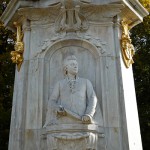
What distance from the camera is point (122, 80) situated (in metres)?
6.83

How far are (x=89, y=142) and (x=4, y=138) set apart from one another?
26.0 feet

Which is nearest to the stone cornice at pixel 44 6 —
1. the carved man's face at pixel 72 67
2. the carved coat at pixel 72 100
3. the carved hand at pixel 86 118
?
the carved man's face at pixel 72 67

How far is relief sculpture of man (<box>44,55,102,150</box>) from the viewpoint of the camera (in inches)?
238

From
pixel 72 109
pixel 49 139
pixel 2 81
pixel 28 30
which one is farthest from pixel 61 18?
pixel 2 81

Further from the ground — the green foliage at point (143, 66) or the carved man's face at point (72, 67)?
the green foliage at point (143, 66)

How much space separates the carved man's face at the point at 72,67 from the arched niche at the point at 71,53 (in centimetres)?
29

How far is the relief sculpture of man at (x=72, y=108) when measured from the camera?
19.8 feet

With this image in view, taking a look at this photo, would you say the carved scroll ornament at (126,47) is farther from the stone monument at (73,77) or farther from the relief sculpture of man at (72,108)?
the relief sculpture of man at (72,108)

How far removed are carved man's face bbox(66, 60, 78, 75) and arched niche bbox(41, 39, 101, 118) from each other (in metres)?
0.29

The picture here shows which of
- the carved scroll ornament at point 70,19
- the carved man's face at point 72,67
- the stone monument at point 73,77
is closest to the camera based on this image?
the stone monument at point 73,77

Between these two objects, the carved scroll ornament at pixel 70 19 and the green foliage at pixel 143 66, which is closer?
the carved scroll ornament at pixel 70 19

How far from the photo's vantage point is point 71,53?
7.19m

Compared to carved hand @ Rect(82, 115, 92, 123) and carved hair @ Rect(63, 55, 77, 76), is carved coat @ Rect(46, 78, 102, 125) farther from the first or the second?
carved hair @ Rect(63, 55, 77, 76)

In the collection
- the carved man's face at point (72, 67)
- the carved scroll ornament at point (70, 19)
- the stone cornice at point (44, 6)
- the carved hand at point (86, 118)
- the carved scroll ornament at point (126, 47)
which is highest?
the stone cornice at point (44, 6)
